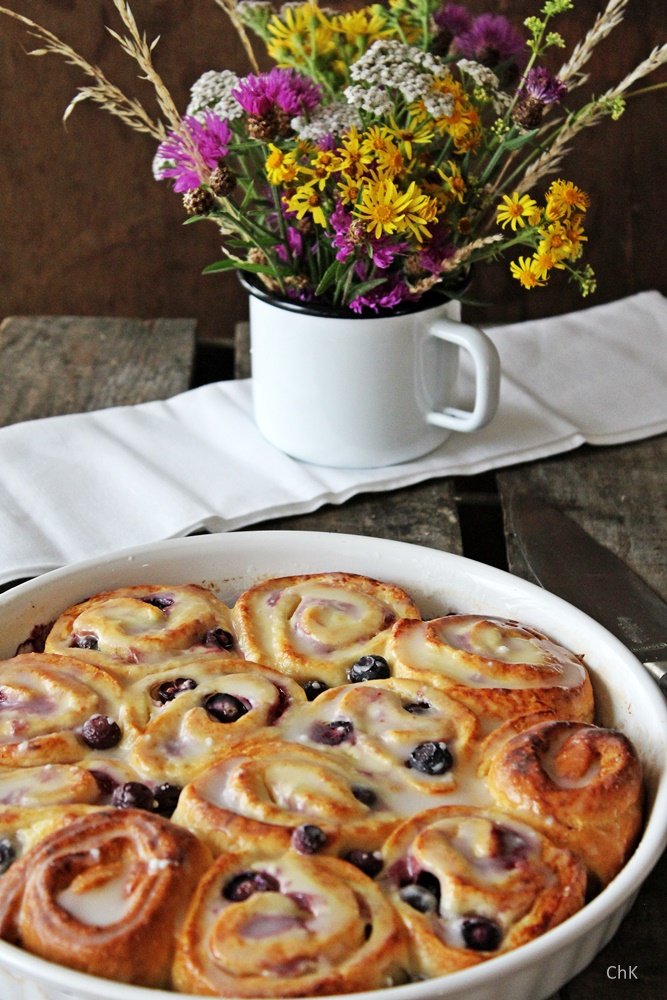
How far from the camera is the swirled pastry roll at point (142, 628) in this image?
1.18 m

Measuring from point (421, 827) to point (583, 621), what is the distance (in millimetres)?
333

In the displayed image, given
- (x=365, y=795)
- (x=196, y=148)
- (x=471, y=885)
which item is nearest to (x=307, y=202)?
(x=196, y=148)

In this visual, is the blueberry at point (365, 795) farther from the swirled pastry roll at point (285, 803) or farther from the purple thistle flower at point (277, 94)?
the purple thistle flower at point (277, 94)

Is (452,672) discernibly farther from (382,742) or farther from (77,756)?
(77,756)

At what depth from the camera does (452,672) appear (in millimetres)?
1157

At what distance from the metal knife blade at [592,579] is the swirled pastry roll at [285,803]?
40 centimetres

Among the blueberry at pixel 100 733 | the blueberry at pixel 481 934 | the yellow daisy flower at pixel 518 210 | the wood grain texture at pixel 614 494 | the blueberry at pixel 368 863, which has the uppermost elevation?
the yellow daisy flower at pixel 518 210

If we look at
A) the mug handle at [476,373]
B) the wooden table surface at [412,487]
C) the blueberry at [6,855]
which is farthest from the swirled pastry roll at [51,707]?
the mug handle at [476,373]

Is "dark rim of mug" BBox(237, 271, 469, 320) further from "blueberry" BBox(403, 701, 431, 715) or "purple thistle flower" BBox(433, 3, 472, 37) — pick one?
"blueberry" BBox(403, 701, 431, 715)

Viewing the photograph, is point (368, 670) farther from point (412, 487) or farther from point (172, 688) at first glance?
point (412, 487)

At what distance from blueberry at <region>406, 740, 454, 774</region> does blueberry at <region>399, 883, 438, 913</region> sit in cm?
14

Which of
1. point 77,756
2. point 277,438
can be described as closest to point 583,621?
point 77,756

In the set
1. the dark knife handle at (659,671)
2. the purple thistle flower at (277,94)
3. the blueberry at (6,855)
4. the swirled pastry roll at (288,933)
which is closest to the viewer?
the swirled pastry roll at (288,933)

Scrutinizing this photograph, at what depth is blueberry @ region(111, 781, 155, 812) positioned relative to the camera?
991 mm
